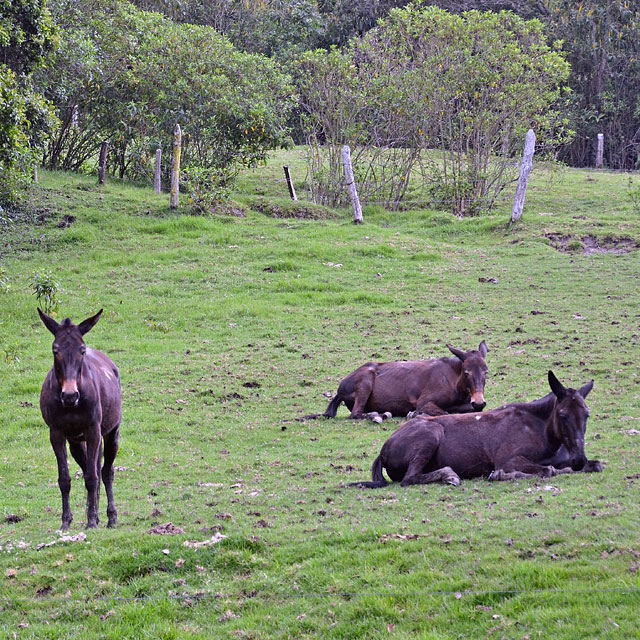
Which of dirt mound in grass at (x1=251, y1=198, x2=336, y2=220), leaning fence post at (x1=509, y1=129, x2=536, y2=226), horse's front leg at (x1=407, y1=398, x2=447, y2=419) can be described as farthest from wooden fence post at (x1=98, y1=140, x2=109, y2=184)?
horse's front leg at (x1=407, y1=398, x2=447, y2=419)

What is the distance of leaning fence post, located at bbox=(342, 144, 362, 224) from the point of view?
87.8 ft

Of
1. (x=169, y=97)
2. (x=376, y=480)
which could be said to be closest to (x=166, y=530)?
(x=376, y=480)

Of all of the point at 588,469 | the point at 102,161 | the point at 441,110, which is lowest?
the point at 588,469

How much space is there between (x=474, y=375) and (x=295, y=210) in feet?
58.6

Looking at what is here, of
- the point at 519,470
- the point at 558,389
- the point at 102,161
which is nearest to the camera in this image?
the point at 519,470

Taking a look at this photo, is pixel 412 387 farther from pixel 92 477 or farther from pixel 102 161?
pixel 102 161

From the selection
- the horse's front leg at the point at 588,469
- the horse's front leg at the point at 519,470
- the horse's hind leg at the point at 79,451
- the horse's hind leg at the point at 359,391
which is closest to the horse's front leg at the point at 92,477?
the horse's hind leg at the point at 79,451

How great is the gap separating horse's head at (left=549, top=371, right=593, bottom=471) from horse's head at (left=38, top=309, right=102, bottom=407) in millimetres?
4895

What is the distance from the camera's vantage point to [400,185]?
29.4 metres

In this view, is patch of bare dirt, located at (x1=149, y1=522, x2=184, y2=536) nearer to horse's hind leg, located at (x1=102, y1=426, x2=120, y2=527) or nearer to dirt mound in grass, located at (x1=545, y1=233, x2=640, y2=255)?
horse's hind leg, located at (x1=102, y1=426, x2=120, y2=527)

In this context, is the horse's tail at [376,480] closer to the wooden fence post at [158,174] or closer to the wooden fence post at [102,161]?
the wooden fence post at [158,174]

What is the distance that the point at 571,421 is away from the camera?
29.2 feet

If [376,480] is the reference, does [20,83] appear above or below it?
above

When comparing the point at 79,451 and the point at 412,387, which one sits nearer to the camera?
the point at 79,451
